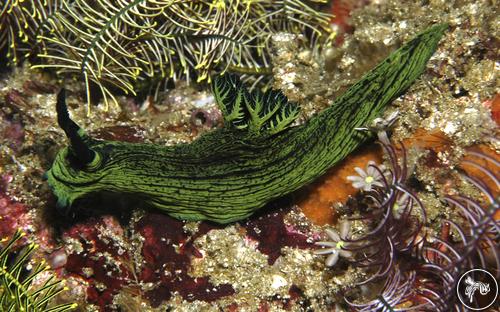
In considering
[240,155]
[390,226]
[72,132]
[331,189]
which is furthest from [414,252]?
[72,132]

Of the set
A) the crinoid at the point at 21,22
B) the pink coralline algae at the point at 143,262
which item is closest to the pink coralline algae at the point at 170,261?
the pink coralline algae at the point at 143,262

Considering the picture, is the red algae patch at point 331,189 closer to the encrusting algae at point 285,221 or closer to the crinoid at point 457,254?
the encrusting algae at point 285,221

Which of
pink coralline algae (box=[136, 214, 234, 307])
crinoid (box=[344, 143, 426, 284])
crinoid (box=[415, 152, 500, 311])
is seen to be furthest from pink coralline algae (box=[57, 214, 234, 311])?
crinoid (box=[415, 152, 500, 311])


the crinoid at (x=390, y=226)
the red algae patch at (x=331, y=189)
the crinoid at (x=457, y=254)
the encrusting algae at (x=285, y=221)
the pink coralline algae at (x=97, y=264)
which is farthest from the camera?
the red algae patch at (x=331, y=189)

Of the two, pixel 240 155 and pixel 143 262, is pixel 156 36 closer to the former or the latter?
pixel 240 155

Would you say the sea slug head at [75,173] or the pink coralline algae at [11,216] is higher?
the sea slug head at [75,173]

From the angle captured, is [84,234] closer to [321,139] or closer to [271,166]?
[271,166]

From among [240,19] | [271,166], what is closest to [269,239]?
[271,166]
